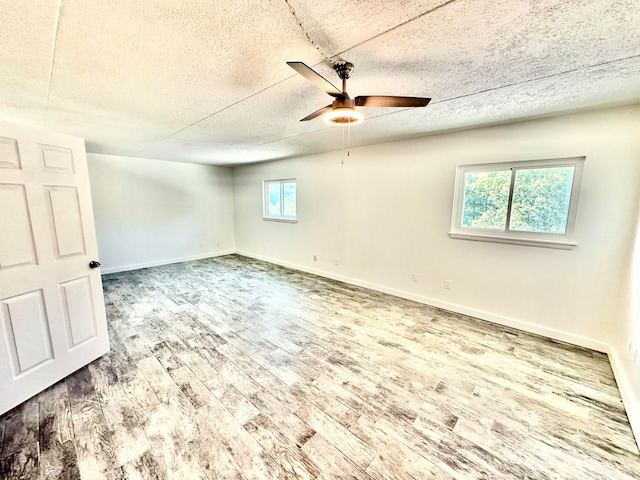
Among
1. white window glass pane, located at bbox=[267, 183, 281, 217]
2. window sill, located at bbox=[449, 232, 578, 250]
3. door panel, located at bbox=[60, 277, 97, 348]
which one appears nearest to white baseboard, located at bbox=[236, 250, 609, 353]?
window sill, located at bbox=[449, 232, 578, 250]

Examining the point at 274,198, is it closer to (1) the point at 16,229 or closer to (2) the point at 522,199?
(1) the point at 16,229

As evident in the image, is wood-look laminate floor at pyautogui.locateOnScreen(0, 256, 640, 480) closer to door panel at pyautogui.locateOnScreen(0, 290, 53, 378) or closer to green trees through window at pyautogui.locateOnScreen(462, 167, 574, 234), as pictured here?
door panel at pyautogui.locateOnScreen(0, 290, 53, 378)

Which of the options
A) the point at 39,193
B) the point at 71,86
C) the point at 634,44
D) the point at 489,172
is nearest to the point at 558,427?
the point at 634,44

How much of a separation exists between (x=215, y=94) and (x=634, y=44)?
107 inches

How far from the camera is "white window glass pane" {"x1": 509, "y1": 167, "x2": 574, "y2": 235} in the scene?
2654mm

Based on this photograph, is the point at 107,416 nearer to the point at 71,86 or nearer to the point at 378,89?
the point at 71,86

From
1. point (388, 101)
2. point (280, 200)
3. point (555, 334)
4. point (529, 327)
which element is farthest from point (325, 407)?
point (280, 200)

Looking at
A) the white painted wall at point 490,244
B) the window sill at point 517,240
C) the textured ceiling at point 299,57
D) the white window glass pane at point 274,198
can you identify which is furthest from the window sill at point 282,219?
the window sill at point 517,240

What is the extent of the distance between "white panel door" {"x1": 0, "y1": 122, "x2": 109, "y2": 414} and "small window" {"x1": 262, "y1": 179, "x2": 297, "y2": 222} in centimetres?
362

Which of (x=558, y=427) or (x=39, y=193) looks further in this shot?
(x=39, y=193)

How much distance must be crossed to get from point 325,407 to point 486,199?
2.97 meters

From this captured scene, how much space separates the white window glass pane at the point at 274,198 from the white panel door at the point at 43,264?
3836 mm

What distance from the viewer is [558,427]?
1.67m

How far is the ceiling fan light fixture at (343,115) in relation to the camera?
1636 mm
